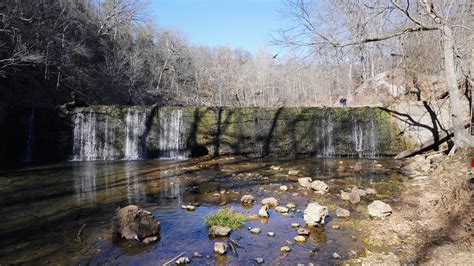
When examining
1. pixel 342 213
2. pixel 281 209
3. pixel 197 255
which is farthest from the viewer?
pixel 281 209

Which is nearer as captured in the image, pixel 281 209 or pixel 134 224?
pixel 134 224

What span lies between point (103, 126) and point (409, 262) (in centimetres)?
1362

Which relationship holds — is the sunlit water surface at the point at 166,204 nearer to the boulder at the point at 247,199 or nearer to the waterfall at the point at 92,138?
the boulder at the point at 247,199

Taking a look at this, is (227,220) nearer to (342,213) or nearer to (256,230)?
(256,230)

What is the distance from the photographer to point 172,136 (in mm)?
15961

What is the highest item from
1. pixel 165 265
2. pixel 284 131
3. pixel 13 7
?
pixel 13 7

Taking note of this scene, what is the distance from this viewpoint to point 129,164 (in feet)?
45.0

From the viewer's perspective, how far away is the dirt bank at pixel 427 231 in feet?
15.1

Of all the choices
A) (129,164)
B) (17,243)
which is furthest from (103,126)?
(17,243)

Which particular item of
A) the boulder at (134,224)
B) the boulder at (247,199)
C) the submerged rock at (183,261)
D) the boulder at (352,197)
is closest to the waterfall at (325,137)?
the boulder at (352,197)

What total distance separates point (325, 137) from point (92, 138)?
385 inches

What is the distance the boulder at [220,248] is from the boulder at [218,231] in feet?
1.71

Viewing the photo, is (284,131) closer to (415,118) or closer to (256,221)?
(415,118)

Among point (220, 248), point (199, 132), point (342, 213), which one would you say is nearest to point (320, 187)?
point (342, 213)
